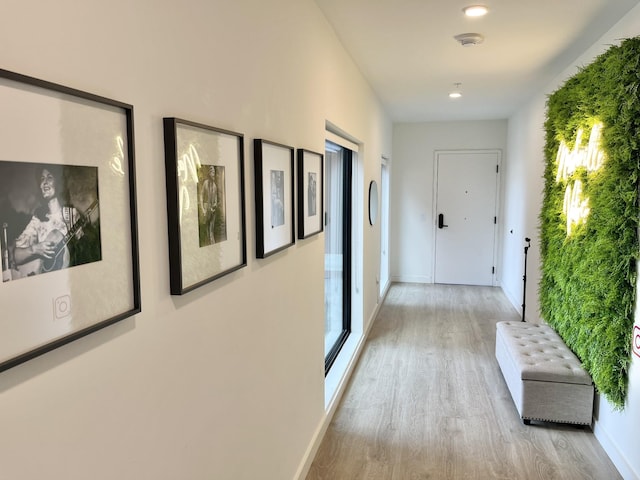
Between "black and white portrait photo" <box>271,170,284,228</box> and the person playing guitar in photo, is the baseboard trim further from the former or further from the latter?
the person playing guitar in photo

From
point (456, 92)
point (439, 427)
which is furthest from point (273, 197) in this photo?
point (456, 92)

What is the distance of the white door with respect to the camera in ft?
23.1

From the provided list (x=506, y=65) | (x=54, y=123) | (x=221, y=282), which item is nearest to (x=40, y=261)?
(x=54, y=123)

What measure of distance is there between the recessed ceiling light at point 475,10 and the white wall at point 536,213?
75cm

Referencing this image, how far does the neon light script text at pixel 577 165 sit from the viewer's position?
284 cm

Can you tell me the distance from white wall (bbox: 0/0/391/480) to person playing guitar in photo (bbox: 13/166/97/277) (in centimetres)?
7

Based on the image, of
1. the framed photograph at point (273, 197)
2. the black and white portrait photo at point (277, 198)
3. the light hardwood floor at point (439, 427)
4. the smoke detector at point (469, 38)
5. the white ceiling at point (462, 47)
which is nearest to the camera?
the framed photograph at point (273, 197)

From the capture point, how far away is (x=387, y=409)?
11.0 ft

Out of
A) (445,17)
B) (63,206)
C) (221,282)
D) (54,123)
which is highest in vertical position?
(445,17)

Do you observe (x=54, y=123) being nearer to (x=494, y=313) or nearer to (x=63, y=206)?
(x=63, y=206)

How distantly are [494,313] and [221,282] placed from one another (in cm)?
489

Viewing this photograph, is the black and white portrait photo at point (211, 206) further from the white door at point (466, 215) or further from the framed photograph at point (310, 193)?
the white door at point (466, 215)

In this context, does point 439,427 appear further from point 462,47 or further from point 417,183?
point 417,183

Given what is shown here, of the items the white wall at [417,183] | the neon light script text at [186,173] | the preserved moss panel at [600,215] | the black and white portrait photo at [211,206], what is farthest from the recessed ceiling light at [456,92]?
the neon light script text at [186,173]
